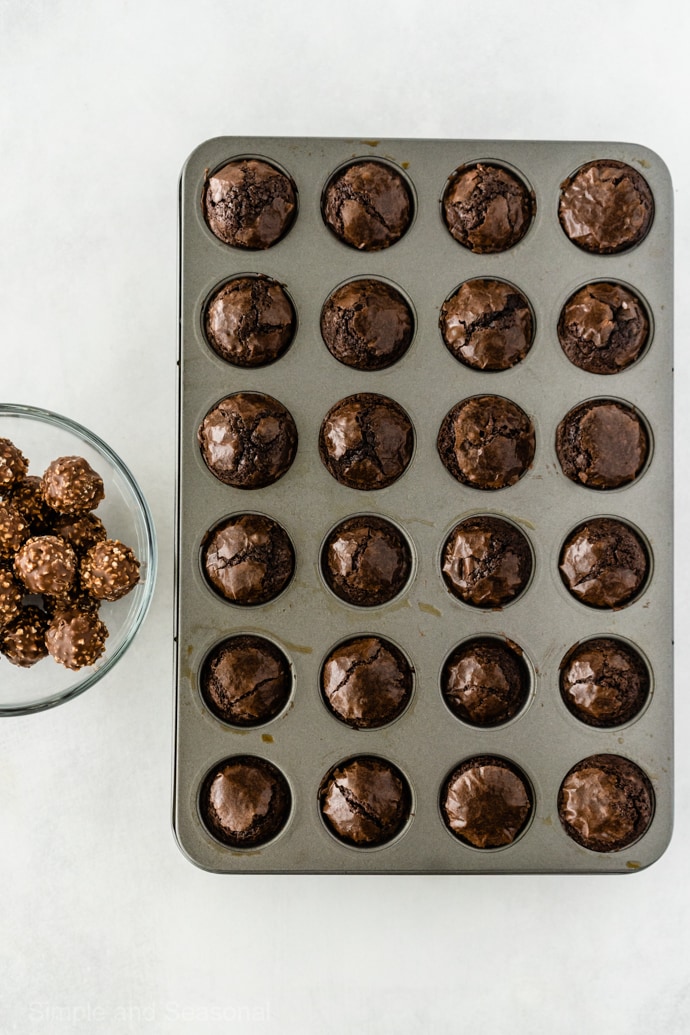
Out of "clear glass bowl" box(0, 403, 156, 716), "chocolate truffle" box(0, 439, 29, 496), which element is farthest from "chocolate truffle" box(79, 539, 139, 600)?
"chocolate truffle" box(0, 439, 29, 496)

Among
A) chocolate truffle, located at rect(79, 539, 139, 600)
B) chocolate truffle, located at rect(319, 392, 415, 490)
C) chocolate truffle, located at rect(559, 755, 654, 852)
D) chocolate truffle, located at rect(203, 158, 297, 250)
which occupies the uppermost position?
chocolate truffle, located at rect(203, 158, 297, 250)

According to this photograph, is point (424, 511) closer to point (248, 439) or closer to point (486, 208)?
point (248, 439)

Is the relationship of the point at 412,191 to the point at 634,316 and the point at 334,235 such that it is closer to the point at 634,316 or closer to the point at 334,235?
the point at 334,235

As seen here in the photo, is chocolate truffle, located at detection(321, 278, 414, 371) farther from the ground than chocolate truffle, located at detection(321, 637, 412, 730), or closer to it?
farther from the ground

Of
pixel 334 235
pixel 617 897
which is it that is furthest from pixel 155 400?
pixel 617 897

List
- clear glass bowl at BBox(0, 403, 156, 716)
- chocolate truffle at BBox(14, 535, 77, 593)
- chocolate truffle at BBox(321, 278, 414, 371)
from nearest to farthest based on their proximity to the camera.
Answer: chocolate truffle at BBox(14, 535, 77, 593)
chocolate truffle at BBox(321, 278, 414, 371)
clear glass bowl at BBox(0, 403, 156, 716)

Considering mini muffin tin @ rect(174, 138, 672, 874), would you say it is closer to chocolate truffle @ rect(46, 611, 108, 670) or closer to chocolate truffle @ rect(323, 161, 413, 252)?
chocolate truffle @ rect(323, 161, 413, 252)

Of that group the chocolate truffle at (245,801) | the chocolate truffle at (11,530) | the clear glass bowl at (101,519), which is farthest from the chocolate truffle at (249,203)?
the chocolate truffle at (245,801)
